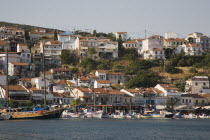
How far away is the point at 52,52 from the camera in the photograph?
415 ft

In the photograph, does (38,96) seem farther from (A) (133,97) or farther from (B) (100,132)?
(B) (100,132)

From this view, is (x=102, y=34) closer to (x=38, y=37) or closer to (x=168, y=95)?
(x=38, y=37)

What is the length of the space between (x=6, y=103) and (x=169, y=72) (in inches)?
1829

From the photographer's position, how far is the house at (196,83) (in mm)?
115312

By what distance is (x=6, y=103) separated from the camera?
90250mm

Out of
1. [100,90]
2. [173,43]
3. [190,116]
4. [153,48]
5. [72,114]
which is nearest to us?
[72,114]

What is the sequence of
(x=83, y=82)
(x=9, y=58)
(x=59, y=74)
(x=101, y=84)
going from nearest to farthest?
(x=101, y=84)
(x=83, y=82)
(x=59, y=74)
(x=9, y=58)

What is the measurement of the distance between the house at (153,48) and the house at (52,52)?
72.4 feet

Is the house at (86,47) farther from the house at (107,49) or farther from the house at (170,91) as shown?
the house at (170,91)

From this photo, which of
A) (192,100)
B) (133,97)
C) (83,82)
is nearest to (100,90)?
(133,97)

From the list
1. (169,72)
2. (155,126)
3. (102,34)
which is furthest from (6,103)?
(102,34)

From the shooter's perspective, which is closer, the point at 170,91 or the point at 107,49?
the point at 170,91

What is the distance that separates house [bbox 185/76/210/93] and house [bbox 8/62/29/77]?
3698 centimetres

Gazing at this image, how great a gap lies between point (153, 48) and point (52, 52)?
2590 centimetres
